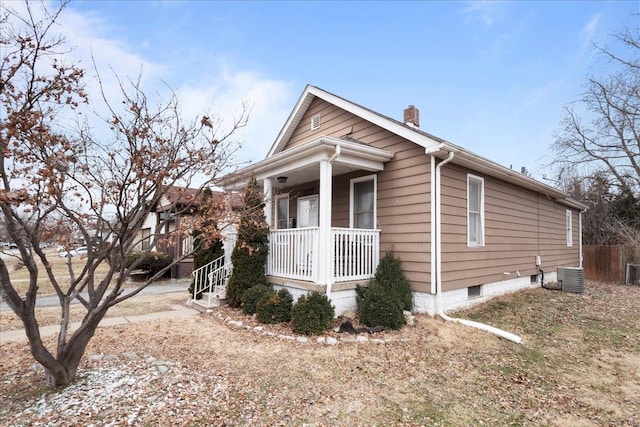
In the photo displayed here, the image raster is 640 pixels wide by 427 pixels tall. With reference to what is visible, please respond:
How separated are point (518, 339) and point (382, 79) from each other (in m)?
9.69

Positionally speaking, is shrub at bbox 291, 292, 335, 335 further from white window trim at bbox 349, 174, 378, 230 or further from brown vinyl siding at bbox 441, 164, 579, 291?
brown vinyl siding at bbox 441, 164, 579, 291

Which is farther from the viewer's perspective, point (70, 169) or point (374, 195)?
point (374, 195)

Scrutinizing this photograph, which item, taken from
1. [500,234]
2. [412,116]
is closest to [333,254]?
[412,116]

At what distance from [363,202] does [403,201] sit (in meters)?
1.26

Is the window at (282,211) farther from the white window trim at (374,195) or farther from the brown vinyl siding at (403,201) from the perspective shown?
the white window trim at (374,195)

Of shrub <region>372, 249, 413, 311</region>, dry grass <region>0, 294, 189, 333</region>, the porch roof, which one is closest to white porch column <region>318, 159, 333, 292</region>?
the porch roof

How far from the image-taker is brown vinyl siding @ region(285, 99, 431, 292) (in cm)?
678

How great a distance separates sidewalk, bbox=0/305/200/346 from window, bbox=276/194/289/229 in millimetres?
3821

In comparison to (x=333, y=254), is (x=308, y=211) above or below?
above

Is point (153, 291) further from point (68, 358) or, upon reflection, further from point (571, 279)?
point (571, 279)

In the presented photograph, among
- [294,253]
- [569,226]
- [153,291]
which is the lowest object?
[153,291]

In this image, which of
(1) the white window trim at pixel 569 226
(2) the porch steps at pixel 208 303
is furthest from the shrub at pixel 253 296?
(1) the white window trim at pixel 569 226

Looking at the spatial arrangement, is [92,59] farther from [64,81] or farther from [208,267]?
[208,267]

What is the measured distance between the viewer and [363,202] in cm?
824
